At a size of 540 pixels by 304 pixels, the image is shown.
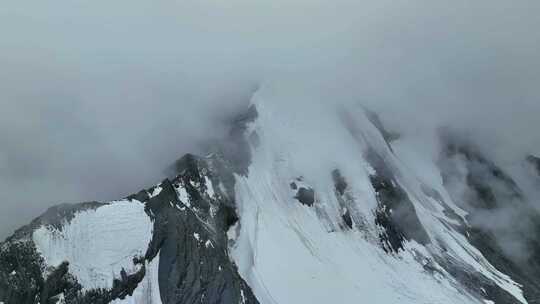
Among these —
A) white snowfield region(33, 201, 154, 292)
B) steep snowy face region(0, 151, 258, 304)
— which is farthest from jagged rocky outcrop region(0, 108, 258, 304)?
white snowfield region(33, 201, 154, 292)

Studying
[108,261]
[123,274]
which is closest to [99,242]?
[108,261]

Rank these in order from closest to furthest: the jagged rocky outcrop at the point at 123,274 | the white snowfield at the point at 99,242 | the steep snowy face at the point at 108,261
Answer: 1. the jagged rocky outcrop at the point at 123,274
2. the steep snowy face at the point at 108,261
3. the white snowfield at the point at 99,242

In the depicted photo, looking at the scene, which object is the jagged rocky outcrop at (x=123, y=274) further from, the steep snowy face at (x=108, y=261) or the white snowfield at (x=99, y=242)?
the white snowfield at (x=99, y=242)

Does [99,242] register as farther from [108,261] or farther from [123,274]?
[123,274]

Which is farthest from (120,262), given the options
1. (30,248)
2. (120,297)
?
(30,248)

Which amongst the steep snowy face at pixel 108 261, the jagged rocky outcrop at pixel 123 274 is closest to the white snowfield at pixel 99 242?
the steep snowy face at pixel 108 261

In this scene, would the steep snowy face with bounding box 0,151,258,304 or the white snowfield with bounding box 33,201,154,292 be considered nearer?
the steep snowy face with bounding box 0,151,258,304

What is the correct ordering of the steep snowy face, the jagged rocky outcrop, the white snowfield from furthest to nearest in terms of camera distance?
the white snowfield → the steep snowy face → the jagged rocky outcrop

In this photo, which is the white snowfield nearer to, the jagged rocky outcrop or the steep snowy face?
the steep snowy face

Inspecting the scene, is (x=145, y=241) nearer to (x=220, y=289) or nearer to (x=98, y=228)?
(x=98, y=228)
